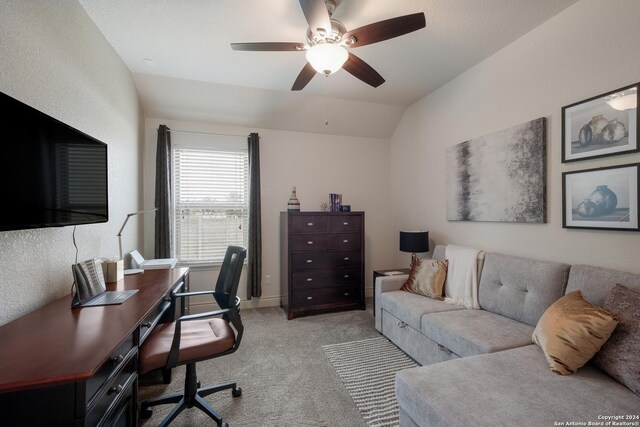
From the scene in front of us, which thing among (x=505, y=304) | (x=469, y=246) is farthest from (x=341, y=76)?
(x=505, y=304)

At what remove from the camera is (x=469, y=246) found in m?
2.87

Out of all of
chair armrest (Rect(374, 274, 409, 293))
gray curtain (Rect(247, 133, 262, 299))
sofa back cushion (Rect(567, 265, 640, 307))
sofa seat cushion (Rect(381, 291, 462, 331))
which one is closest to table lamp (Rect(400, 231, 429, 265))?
chair armrest (Rect(374, 274, 409, 293))

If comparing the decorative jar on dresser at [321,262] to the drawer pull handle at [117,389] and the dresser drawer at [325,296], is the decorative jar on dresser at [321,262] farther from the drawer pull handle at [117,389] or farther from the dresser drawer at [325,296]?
the drawer pull handle at [117,389]

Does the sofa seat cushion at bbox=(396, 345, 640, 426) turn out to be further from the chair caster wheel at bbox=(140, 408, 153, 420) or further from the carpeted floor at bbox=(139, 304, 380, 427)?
the chair caster wheel at bbox=(140, 408, 153, 420)

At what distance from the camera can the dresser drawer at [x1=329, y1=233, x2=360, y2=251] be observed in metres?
3.52

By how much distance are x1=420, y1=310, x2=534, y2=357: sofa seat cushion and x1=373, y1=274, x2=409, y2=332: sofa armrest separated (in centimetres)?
65

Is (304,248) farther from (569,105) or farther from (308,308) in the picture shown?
(569,105)

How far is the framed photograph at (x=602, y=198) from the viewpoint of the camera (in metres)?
1.69

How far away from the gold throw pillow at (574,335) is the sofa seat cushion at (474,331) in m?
0.24

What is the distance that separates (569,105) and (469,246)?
1.45 metres

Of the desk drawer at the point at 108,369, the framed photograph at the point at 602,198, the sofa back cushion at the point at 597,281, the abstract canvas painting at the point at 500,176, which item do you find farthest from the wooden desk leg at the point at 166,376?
the framed photograph at the point at 602,198

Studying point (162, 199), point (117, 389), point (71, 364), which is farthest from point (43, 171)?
point (162, 199)

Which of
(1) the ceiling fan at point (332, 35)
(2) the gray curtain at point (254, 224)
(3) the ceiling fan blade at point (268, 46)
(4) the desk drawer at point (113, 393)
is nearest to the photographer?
(4) the desk drawer at point (113, 393)

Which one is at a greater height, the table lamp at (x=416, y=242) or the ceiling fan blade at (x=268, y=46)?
the ceiling fan blade at (x=268, y=46)
